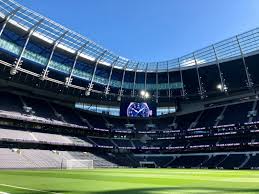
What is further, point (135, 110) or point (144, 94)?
point (135, 110)

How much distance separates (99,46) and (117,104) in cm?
2549

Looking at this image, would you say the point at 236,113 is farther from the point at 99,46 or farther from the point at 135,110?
the point at 99,46

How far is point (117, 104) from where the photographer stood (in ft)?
315

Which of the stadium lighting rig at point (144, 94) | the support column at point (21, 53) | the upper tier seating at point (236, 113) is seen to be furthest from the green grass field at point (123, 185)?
the stadium lighting rig at point (144, 94)

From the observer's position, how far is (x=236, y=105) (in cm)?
8725

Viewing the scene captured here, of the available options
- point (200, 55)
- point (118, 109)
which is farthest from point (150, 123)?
point (200, 55)

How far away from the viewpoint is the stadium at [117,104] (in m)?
65.0

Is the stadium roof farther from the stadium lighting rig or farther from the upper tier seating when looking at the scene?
the upper tier seating

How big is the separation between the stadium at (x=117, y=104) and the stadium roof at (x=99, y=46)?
22cm

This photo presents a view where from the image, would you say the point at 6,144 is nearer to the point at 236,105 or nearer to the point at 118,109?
the point at 118,109

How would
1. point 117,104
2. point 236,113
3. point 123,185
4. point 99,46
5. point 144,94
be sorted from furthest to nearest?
point 117,104 < point 144,94 < point 236,113 < point 99,46 < point 123,185

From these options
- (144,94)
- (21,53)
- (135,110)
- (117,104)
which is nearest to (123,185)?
(21,53)

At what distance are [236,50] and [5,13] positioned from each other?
51448 millimetres

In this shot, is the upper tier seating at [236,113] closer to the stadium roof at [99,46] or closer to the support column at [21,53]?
the stadium roof at [99,46]
